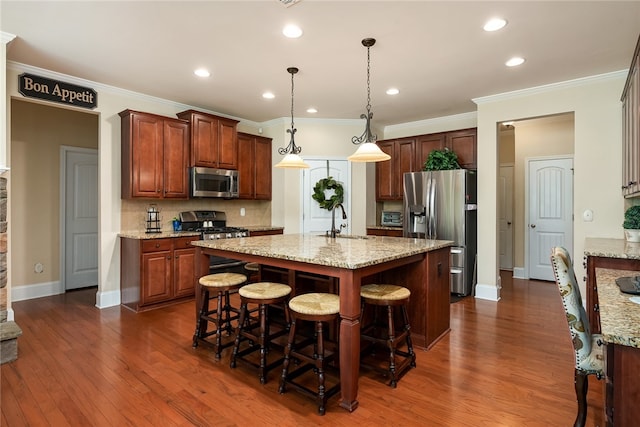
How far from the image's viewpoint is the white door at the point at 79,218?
16.0 ft

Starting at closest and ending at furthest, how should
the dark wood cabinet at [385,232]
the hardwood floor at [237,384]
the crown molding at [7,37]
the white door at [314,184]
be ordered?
the hardwood floor at [237,384], the crown molding at [7,37], the dark wood cabinet at [385,232], the white door at [314,184]

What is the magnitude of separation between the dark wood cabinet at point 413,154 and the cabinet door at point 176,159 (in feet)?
10.4

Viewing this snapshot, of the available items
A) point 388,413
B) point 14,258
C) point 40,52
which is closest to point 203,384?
point 388,413

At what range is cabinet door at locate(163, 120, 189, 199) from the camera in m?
4.52

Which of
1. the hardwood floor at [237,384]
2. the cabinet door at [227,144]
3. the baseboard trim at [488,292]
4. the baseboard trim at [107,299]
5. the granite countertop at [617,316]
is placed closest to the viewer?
the granite countertop at [617,316]

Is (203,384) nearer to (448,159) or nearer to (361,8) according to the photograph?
(361,8)

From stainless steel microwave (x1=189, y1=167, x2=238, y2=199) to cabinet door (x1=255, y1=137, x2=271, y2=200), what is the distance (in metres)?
0.56

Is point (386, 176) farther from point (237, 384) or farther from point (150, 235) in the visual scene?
point (237, 384)

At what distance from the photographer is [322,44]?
10.1ft

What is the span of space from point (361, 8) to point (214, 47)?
1405 millimetres

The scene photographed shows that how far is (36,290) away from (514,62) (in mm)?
6323

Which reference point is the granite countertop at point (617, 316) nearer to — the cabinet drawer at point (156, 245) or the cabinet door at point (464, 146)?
the cabinet door at point (464, 146)

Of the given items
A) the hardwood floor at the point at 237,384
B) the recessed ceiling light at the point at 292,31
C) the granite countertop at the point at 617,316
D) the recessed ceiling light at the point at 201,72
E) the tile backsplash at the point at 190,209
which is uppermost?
the recessed ceiling light at the point at 201,72

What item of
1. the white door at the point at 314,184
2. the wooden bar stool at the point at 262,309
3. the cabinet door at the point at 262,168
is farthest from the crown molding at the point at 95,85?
the wooden bar stool at the point at 262,309
